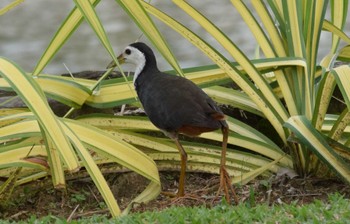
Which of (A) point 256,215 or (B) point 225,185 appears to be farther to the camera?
(B) point 225,185

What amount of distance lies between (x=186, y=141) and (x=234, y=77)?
0.59m

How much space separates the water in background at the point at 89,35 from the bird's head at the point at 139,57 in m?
4.53

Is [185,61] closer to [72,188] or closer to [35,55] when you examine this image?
[35,55]

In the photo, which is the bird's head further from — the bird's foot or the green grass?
the green grass

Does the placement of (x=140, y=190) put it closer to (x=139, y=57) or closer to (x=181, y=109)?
(x=139, y=57)

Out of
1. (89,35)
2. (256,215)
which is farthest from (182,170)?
(89,35)

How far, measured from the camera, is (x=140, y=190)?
573 centimetres

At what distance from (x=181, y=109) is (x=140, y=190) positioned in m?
0.94

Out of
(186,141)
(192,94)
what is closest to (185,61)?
(186,141)

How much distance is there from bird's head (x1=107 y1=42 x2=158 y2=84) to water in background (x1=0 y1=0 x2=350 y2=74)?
4.53 m

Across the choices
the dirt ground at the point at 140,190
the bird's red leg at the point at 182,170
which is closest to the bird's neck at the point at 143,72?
the bird's red leg at the point at 182,170

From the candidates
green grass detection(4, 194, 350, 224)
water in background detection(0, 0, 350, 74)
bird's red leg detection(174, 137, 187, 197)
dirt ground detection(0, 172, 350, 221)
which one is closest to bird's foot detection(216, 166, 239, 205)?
dirt ground detection(0, 172, 350, 221)

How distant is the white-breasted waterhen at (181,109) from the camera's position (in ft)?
16.1

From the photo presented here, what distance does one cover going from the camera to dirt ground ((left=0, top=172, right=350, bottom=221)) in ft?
17.3
